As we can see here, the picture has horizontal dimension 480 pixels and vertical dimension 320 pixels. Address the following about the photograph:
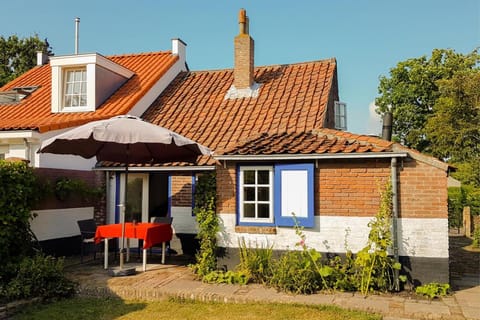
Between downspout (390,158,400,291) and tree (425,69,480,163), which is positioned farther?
tree (425,69,480,163)

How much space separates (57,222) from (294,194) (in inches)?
256

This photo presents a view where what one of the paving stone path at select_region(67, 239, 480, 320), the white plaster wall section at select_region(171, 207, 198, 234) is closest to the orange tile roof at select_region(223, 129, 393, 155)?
the paving stone path at select_region(67, 239, 480, 320)

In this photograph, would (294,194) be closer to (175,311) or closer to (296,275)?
(296,275)

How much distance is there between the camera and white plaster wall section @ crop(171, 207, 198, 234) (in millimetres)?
11453

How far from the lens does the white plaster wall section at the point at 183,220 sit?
11.5 meters

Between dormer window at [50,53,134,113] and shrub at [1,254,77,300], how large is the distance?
282 inches

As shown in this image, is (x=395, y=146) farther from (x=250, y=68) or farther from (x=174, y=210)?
(x=250, y=68)

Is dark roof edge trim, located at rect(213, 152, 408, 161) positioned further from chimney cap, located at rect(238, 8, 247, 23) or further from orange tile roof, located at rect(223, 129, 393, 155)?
chimney cap, located at rect(238, 8, 247, 23)

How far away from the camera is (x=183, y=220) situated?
11.5 meters

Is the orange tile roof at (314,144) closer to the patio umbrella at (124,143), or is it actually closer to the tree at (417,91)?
the patio umbrella at (124,143)

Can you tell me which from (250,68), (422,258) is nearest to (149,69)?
(250,68)

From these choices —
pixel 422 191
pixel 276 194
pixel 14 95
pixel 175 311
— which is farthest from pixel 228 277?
pixel 14 95

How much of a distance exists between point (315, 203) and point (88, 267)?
569 cm

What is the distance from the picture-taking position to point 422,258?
7.93 metres
